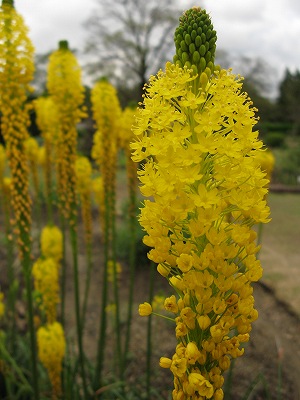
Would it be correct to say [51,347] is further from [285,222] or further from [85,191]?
[285,222]

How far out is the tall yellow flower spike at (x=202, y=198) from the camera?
168cm

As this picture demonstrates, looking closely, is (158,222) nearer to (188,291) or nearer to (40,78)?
(188,291)

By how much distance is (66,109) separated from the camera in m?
3.85

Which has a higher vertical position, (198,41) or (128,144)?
(198,41)

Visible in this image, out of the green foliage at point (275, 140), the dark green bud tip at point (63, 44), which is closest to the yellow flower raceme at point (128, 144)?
the dark green bud tip at point (63, 44)

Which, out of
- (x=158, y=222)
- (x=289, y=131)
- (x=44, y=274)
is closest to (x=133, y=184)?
(x=44, y=274)

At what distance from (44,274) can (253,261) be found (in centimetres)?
272

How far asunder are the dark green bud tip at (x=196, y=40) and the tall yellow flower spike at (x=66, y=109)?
219cm

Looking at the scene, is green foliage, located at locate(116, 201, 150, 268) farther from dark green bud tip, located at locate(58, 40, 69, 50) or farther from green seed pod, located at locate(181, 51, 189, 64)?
green seed pod, located at locate(181, 51, 189, 64)

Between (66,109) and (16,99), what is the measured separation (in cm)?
70

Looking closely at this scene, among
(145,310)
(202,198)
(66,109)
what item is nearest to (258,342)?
(66,109)

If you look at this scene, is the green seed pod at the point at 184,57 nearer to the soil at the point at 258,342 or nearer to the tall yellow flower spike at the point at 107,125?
the tall yellow flower spike at the point at 107,125

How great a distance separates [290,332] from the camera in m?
6.56

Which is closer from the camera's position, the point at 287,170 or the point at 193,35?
the point at 193,35
